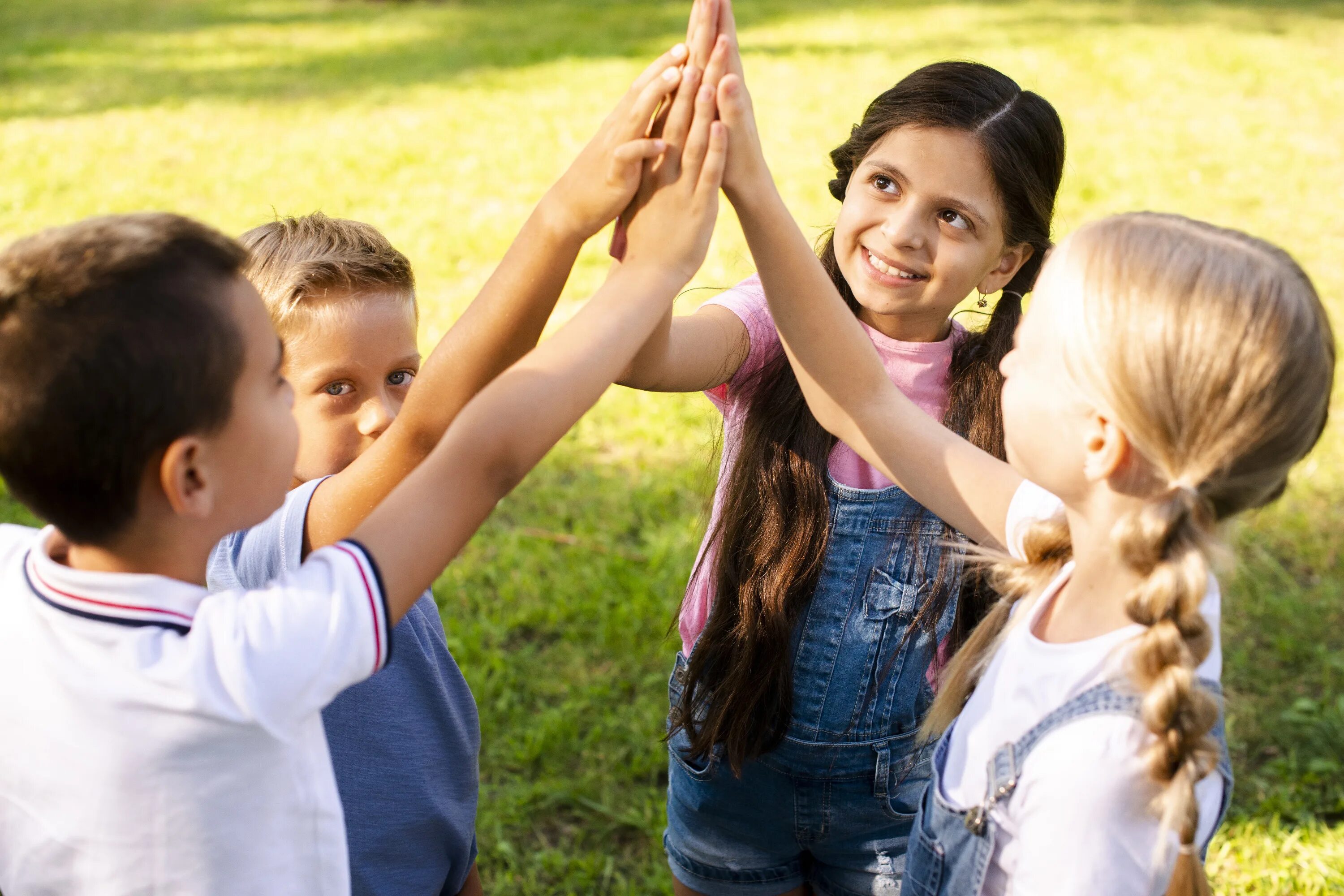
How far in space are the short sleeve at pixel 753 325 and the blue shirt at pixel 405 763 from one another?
2.18 feet

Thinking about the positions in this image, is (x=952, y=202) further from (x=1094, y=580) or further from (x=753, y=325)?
(x=1094, y=580)

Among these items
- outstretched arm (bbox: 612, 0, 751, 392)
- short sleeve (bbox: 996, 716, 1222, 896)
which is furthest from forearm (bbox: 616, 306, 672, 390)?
short sleeve (bbox: 996, 716, 1222, 896)

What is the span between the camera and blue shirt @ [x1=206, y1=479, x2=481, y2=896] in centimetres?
176

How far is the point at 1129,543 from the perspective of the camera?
4.26 feet

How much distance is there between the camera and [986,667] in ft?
5.30

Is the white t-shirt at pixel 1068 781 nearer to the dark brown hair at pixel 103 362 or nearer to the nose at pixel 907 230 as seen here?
the nose at pixel 907 230

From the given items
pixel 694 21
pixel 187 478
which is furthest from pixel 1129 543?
pixel 187 478

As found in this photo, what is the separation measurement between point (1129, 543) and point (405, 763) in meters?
1.11

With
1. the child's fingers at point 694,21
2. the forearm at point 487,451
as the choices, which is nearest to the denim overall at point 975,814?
the forearm at point 487,451

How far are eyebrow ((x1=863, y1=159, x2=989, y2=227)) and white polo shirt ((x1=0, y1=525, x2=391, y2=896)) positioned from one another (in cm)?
121

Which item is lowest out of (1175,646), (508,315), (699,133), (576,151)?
(576,151)

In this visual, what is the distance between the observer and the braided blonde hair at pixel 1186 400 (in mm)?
1249

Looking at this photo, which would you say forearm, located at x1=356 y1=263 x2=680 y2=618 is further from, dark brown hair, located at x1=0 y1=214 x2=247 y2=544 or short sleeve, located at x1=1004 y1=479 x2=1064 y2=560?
→ short sleeve, located at x1=1004 y1=479 x2=1064 y2=560

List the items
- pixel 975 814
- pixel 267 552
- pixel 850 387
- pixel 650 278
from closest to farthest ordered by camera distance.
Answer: pixel 975 814
pixel 650 278
pixel 267 552
pixel 850 387
